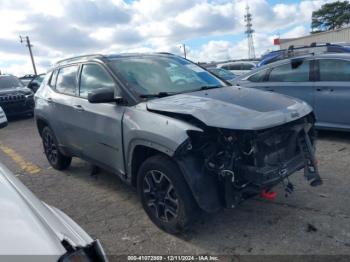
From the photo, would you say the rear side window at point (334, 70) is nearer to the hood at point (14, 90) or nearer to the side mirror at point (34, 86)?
the hood at point (14, 90)

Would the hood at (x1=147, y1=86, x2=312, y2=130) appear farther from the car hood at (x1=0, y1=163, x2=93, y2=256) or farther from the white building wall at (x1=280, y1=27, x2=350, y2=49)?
the white building wall at (x1=280, y1=27, x2=350, y2=49)

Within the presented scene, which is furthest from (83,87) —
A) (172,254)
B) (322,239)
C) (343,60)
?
(343,60)

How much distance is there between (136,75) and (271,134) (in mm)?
1694

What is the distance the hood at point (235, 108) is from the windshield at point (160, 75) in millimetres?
316

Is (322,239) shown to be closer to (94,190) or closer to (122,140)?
(122,140)

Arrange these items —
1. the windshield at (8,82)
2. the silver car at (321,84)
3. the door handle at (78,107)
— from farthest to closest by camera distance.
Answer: the windshield at (8,82) < the silver car at (321,84) < the door handle at (78,107)

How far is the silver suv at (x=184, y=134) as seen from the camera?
3.23m

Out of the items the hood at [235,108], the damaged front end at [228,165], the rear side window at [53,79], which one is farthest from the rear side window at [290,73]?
the rear side window at [53,79]

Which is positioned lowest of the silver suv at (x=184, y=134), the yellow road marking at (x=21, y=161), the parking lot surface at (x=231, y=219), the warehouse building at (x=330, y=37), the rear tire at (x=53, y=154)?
the parking lot surface at (x=231, y=219)

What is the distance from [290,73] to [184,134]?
466cm

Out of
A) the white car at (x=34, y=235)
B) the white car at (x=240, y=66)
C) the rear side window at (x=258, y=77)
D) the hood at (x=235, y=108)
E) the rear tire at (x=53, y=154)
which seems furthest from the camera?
the white car at (x=240, y=66)

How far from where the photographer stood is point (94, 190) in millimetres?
5129

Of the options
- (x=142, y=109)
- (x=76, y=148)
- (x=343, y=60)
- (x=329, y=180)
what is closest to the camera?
(x=142, y=109)

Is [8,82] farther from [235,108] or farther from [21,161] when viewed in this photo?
[235,108]
